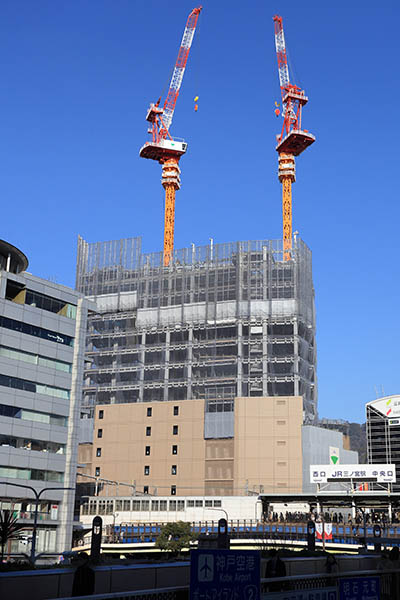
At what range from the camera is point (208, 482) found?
12769cm

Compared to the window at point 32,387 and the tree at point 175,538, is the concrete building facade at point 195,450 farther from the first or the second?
the window at point 32,387

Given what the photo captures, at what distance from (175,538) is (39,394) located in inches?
1087

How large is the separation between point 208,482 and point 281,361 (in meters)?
25.6

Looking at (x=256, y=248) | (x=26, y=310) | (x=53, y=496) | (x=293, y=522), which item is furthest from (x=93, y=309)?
(x=256, y=248)

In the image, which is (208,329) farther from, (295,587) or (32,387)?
(295,587)

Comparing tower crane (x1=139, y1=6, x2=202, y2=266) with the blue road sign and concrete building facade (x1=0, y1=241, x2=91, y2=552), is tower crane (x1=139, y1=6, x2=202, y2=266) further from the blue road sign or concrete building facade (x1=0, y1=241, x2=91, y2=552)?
the blue road sign

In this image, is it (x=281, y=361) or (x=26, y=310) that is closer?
(x=26, y=310)

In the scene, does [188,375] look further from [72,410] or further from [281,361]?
[72,410]

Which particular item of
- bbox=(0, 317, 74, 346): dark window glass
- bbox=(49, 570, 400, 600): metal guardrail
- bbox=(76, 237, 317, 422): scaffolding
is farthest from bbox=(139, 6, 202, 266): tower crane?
bbox=(49, 570, 400, 600): metal guardrail

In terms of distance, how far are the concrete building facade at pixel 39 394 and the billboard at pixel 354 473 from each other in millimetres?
39597

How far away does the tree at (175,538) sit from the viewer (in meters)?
89.9

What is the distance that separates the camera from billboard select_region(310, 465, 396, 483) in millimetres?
105312

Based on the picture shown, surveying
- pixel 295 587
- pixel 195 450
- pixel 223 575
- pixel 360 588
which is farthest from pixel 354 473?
pixel 223 575

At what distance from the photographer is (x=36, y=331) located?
84875 mm
